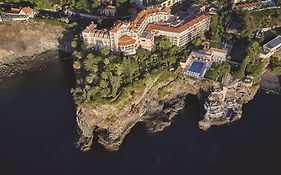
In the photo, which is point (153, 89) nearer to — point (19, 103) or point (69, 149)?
point (69, 149)

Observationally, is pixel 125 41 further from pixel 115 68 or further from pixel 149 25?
pixel 149 25

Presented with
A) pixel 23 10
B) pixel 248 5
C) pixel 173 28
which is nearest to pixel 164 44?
pixel 173 28

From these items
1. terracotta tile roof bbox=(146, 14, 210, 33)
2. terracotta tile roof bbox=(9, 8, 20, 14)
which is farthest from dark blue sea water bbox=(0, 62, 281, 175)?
terracotta tile roof bbox=(9, 8, 20, 14)

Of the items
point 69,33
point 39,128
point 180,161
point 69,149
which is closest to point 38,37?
point 69,33

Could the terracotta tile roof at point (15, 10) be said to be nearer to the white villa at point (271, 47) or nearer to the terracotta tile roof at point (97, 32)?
the terracotta tile roof at point (97, 32)

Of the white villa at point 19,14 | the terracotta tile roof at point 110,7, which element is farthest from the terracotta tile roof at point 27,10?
the terracotta tile roof at point 110,7

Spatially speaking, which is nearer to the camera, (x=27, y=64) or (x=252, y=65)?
(x=252, y=65)
